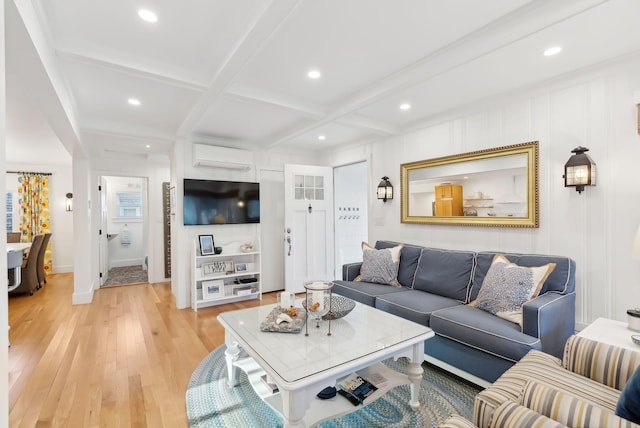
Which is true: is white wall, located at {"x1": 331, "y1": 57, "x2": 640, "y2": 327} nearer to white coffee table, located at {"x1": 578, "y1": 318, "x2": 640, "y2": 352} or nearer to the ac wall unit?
white coffee table, located at {"x1": 578, "y1": 318, "x2": 640, "y2": 352}

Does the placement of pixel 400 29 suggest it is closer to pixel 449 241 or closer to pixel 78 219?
pixel 449 241

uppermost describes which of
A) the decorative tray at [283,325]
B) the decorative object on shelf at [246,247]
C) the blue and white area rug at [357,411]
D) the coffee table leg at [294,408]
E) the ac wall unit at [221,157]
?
the ac wall unit at [221,157]

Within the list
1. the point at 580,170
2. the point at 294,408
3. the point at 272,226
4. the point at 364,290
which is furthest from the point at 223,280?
the point at 580,170

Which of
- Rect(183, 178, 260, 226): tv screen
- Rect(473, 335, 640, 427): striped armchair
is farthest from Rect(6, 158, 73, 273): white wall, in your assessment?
Rect(473, 335, 640, 427): striped armchair

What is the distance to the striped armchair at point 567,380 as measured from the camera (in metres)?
1.12

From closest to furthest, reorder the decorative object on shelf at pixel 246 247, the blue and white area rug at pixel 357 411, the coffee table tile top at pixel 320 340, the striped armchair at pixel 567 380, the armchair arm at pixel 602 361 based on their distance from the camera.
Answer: the striped armchair at pixel 567 380 → the armchair arm at pixel 602 361 → the coffee table tile top at pixel 320 340 → the blue and white area rug at pixel 357 411 → the decorative object on shelf at pixel 246 247

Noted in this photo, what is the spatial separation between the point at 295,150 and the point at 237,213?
4.77 ft

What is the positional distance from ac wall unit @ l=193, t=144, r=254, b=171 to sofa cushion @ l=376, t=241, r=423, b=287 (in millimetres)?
2581

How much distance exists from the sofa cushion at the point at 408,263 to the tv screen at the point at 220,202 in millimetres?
2301

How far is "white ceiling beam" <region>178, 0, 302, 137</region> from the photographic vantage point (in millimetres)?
1617

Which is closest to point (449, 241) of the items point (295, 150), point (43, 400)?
point (295, 150)

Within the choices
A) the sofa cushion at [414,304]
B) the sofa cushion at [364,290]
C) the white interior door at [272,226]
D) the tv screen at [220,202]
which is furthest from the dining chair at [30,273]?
the sofa cushion at [414,304]

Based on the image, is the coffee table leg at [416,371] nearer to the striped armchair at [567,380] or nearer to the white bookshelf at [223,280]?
the striped armchair at [567,380]

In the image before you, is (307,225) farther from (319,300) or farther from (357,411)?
(357,411)
